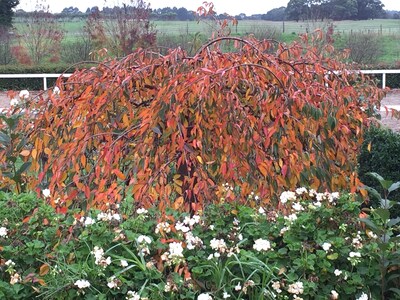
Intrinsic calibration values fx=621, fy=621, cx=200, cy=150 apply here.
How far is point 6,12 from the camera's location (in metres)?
25.4

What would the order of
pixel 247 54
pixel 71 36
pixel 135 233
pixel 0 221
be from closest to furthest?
pixel 135 233 < pixel 0 221 < pixel 247 54 < pixel 71 36

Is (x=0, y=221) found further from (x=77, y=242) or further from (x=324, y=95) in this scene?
(x=324, y=95)

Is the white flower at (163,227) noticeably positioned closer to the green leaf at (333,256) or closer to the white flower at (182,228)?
the white flower at (182,228)

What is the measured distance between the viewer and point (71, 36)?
92.8 feet

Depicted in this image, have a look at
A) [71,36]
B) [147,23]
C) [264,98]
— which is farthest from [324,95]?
[71,36]

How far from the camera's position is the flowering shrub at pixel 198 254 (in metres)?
2.12

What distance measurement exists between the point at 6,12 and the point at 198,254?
82.6 ft

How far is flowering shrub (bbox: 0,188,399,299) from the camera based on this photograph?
212cm

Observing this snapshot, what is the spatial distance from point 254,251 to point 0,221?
40.3 inches

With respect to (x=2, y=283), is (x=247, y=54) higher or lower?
higher

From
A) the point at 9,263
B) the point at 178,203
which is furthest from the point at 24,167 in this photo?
the point at 9,263

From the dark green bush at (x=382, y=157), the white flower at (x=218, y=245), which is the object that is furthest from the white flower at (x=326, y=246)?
the dark green bush at (x=382, y=157)

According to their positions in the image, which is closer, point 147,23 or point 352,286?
point 352,286

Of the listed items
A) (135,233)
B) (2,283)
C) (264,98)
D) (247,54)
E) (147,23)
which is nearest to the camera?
(2,283)
